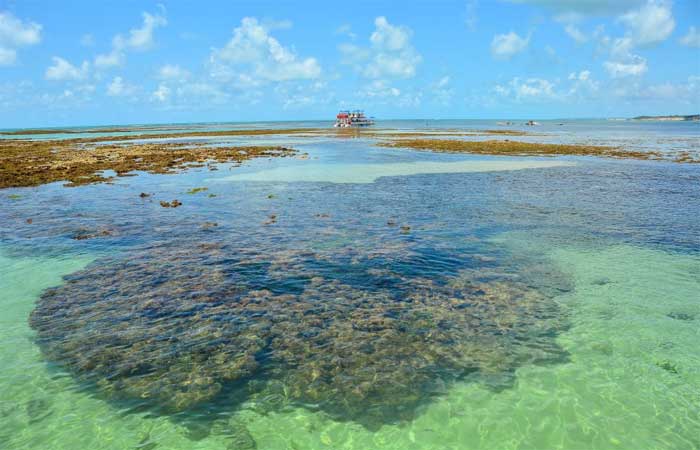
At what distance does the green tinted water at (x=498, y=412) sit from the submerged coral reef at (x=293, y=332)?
1.39 feet

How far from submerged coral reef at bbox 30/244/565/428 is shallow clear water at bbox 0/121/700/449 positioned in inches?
2.5

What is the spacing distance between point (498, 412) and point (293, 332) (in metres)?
Answer: 5.48

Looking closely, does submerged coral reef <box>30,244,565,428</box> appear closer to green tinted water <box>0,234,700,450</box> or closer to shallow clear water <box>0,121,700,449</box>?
shallow clear water <box>0,121,700,449</box>

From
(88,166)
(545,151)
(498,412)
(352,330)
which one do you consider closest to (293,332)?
(352,330)

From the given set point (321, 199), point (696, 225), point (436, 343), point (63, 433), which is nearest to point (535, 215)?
point (696, 225)

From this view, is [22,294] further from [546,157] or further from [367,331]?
[546,157]

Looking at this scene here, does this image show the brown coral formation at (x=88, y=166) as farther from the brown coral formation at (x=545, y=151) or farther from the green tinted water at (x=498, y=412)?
the green tinted water at (x=498, y=412)

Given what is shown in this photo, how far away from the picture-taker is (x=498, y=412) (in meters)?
8.95

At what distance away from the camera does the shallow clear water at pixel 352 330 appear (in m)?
8.59

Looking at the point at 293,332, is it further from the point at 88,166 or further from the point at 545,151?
the point at 545,151

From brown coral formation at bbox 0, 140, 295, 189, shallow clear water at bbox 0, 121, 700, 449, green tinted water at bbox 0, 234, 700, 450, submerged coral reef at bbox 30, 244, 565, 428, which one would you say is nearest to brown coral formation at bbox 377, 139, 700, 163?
brown coral formation at bbox 0, 140, 295, 189

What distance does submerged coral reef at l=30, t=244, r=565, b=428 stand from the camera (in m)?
9.62

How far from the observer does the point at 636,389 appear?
9664 millimetres

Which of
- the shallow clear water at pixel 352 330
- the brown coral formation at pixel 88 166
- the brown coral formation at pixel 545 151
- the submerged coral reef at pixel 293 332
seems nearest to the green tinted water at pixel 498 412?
the shallow clear water at pixel 352 330
